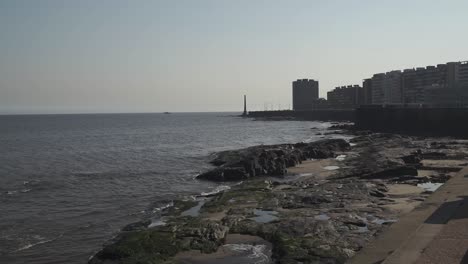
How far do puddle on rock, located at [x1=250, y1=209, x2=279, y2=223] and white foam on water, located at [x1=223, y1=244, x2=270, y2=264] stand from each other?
11.7 ft

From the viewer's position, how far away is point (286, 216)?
22.6 metres

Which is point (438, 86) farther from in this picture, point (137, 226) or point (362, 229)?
point (137, 226)

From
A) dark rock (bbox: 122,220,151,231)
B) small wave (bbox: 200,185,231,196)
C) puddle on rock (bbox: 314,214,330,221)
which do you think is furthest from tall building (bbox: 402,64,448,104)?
dark rock (bbox: 122,220,151,231)

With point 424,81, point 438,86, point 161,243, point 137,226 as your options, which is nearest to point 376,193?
point 137,226

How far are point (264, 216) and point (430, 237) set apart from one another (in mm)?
10575

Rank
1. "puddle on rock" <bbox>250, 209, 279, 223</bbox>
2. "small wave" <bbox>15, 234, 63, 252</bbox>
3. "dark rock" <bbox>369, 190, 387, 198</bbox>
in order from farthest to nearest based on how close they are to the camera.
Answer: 1. "dark rock" <bbox>369, 190, 387, 198</bbox>
2. "puddle on rock" <bbox>250, 209, 279, 223</bbox>
3. "small wave" <bbox>15, 234, 63, 252</bbox>

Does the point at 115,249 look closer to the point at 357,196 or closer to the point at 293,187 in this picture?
the point at 357,196

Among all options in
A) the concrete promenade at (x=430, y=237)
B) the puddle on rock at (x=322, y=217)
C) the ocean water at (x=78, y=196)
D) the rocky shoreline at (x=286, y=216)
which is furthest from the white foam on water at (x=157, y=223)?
the concrete promenade at (x=430, y=237)

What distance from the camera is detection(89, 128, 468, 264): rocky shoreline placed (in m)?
17.7

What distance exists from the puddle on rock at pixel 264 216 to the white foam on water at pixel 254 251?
3578 millimetres

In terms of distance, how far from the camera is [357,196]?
26.7 metres

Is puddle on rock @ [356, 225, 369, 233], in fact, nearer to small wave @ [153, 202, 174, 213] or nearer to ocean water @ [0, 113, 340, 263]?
ocean water @ [0, 113, 340, 263]

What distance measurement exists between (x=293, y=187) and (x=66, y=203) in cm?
1429

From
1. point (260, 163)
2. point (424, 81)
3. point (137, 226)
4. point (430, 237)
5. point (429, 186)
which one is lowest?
point (137, 226)
